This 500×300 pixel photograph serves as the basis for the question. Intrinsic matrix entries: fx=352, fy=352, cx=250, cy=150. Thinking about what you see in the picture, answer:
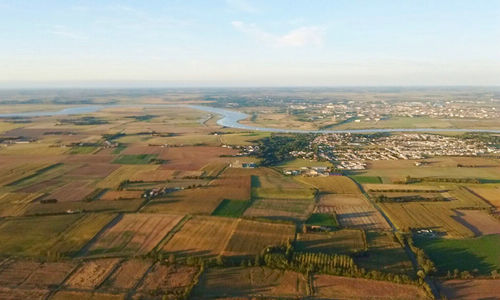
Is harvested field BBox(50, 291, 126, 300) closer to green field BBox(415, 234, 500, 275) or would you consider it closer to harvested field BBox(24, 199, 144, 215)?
harvested field BBox(24, 199, 144, 215)

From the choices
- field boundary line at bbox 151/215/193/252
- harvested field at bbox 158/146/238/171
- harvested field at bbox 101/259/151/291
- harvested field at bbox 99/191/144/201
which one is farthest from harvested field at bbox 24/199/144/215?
harvested field at bbox 158/146/238/171

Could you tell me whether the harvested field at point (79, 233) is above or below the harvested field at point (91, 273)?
above

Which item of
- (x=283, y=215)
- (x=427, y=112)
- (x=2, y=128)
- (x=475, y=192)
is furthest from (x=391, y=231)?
(x=427, y=112)

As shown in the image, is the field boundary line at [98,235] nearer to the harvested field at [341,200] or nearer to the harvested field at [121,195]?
the harvested field at [121,195]

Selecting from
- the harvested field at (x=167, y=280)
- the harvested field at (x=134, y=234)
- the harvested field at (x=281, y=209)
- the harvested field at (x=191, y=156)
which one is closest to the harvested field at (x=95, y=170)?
the harvested field at (x=191, y=156)

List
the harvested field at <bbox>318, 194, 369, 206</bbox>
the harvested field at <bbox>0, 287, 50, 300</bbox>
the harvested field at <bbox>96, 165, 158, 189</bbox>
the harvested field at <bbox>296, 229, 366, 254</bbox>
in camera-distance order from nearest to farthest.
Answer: the harvested field at <bbox>0, 287, 50, 300</bbox>, the harvested field at <bbox>296, 229, 366, 254</bbox>, the harvested field at <bbox>318, 194, 369, 206</bbox>, the harvested field at <bbox>96, 165, 158, 189</bbox>

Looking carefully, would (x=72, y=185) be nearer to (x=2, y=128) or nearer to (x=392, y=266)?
(x=392, y=266)
